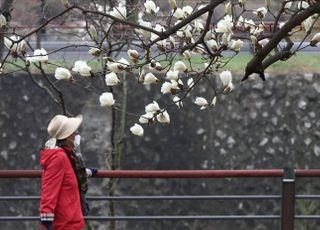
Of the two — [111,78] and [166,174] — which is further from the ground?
[111,78]

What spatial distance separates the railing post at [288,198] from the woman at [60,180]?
148 centimetres

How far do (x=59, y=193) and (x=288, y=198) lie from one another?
169 centimetres

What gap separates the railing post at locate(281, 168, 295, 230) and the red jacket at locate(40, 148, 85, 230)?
1.48 m

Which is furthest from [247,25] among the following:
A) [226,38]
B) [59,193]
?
[59,193]

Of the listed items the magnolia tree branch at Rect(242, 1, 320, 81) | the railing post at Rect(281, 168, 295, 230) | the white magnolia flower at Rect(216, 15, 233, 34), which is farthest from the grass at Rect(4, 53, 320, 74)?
the magnolia tree branch at Rect(242, 1, 320, 81)

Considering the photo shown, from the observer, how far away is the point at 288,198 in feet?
16.6

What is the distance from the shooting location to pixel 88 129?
31.2ft

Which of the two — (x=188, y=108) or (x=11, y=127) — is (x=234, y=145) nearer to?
(x=188, y=108)

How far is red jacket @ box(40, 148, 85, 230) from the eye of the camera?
4.20m

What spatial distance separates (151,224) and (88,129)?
4.92 ft

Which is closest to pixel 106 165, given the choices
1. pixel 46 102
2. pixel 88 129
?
pixel 88 129

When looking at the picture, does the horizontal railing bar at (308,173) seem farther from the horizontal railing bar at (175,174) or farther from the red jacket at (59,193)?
the red jacket at (59,193)

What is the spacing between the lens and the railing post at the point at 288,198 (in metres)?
5.00

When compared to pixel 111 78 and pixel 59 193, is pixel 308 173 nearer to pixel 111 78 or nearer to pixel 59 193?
pixel 111 78
